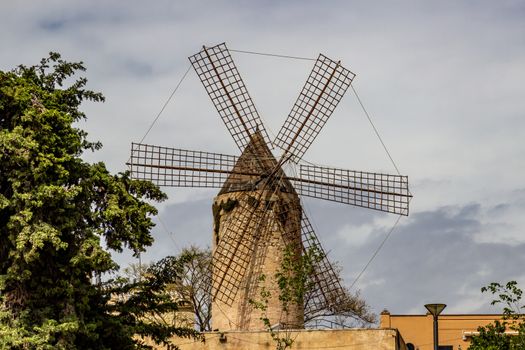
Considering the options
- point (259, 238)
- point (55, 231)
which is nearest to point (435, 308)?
point (55, 231)

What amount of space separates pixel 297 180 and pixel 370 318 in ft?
50.3

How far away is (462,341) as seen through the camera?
44.3 m

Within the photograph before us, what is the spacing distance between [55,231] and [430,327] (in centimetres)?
2621

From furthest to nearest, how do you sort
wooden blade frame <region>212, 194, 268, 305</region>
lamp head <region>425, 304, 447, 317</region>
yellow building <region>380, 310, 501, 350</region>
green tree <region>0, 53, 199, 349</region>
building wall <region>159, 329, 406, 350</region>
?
yellow building <region>380, 310, 501, 350</region>
wooden blade frame <region>212, 194, 268, 305</region>
building wall <region>159, 329, 406, 350</region>
lamp head <region>425, 304, 447, 317</region>
green tree <region>0, 53, 199, 349</region>

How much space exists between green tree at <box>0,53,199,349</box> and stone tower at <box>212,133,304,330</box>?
10742 mm

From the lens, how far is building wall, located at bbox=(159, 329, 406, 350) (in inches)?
1264

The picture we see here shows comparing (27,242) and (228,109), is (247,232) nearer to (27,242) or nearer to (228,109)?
(228,109)

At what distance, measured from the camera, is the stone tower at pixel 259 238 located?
3459 cm

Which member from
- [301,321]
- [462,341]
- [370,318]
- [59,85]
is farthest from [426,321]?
[59,85]

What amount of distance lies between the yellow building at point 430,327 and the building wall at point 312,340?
37.7ft

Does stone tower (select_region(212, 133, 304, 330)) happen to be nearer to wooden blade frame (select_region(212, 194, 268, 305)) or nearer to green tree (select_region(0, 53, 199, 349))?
wooden blade frame (select_region(212, 194, 268, 305))

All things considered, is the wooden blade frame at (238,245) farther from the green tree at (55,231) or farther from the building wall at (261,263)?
the green tree at (55,231)

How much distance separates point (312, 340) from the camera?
32.6m

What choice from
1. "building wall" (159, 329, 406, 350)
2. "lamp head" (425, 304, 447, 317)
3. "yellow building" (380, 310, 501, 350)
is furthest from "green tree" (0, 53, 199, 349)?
"yellow building" (380, 310, 501, 350)
